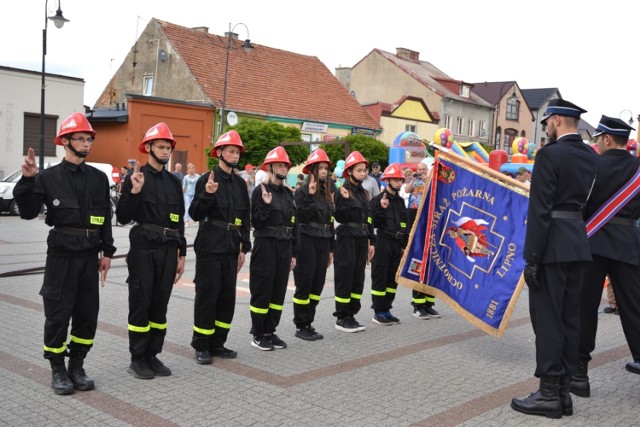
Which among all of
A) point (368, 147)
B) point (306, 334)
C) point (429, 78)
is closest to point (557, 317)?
point (306, 334)

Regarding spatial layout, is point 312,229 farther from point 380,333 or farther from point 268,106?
point 268,106

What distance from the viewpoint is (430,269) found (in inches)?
321

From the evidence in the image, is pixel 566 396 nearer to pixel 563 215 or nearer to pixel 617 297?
pixel 617 297

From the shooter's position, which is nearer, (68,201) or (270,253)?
(68,201)

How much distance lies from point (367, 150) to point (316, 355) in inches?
1317

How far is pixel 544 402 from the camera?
5.54 metres

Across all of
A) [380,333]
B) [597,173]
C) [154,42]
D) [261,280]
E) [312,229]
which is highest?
[154,42]

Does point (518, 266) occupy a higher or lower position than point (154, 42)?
lower

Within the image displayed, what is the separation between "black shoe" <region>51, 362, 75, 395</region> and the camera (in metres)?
5.56

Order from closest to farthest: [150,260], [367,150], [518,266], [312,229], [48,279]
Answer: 1. [48,279]
2. [150,260]
3. [518,266]
4. [312,229]
5. [367,150]

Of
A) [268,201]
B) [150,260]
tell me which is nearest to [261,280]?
[268,201]

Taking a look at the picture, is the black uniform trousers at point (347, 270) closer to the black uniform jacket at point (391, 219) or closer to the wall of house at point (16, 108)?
the black uniform jacket at point (391, 219)

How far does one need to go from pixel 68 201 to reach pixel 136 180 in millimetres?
612

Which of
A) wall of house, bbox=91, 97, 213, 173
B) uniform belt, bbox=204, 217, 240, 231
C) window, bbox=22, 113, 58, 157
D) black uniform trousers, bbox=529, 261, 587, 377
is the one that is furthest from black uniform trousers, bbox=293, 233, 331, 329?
wall of house, bbox=91, 97, 213, 173
